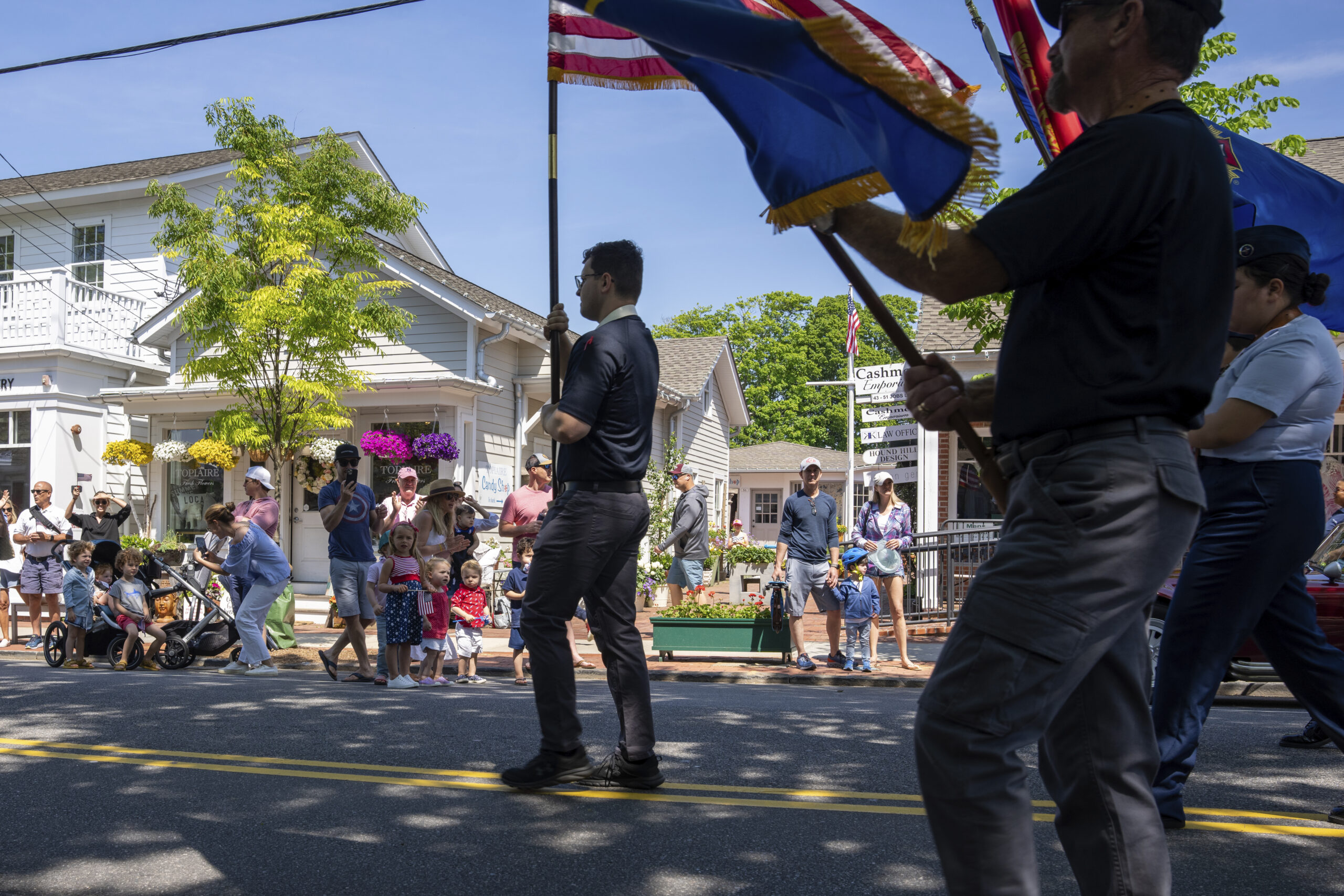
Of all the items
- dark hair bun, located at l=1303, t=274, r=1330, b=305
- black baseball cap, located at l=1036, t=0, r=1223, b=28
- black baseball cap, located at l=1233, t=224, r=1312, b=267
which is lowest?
dark hair bun, located at l=1303, t=274, r=1330, b=305

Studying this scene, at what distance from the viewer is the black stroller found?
10773mm

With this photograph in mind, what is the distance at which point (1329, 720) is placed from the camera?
12.4ft

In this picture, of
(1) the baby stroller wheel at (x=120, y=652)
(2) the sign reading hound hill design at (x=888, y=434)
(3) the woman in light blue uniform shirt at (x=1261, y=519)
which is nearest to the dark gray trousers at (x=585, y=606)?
(3) the woman in light blue uniform shirt at (x=1261, y=519)

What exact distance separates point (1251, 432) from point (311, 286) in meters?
14.3

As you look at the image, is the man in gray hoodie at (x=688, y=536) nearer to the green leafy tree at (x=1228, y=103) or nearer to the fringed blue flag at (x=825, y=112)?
the green leafy tree at (x=1228, y=103)

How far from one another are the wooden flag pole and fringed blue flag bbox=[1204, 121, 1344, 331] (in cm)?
360

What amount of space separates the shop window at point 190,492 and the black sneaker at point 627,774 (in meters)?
17.7

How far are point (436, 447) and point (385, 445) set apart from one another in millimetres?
790

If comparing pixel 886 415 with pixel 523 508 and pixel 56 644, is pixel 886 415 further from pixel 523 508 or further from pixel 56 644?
pixel 56 644

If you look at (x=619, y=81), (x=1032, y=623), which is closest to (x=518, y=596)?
(x=619, y=81)

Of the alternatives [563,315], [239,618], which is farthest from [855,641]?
[563,315]

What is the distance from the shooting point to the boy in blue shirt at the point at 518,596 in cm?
1006

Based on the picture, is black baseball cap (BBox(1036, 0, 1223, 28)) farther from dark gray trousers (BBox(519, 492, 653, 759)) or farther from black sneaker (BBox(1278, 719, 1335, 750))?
black sneaker (BBox(1278, 719, 1335, 750))

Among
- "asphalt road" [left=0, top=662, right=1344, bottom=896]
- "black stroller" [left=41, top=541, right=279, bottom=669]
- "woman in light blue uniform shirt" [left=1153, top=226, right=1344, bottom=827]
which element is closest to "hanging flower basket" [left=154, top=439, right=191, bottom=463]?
"black stroller" [left=41, top=541, right=279, bottom=669]
